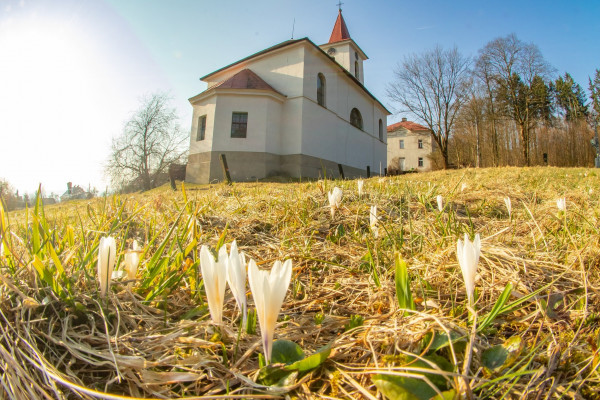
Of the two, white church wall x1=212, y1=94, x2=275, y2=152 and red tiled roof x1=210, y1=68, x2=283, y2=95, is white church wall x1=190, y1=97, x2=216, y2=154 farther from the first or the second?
red tiled roof x1=210, y1=68, x2=283, y2=95

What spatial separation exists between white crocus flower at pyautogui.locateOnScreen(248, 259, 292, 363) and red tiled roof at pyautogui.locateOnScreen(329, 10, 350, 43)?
30.1m

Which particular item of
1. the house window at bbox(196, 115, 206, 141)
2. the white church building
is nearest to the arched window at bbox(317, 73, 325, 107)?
the white church building

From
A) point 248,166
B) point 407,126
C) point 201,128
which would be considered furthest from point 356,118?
point 407,126

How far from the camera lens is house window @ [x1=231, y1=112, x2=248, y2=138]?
18.3 m

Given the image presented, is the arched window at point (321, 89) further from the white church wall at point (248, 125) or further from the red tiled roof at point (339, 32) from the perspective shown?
the red tiled roof at point (339, 32)

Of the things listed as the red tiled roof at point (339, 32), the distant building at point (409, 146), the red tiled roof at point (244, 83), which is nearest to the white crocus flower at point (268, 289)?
the red tiled roof at point (244, 83)

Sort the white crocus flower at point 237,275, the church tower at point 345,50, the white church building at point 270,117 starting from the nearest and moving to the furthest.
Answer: the white crocus flower at point 237,275
the white church building at point 270,117
the church tower at point 345,50

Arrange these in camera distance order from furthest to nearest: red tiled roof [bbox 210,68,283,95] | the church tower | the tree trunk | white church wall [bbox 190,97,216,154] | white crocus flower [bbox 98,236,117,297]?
the tree trunk
the church tower
red tiled roof [bbox 210,68,283,95]
white church wall [bbox 190,97,216,154]
white crocus flower [bbox 98,236,117,297]

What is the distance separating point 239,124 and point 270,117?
76.2 inches

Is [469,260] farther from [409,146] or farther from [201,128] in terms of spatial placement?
[409,146]

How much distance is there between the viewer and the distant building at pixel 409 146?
49.4 metres

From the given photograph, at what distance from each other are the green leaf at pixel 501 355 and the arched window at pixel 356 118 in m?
24.7

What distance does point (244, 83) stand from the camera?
18.4 metres

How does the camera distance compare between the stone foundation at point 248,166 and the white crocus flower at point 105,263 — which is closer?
the white crocus flower at point 105,263
